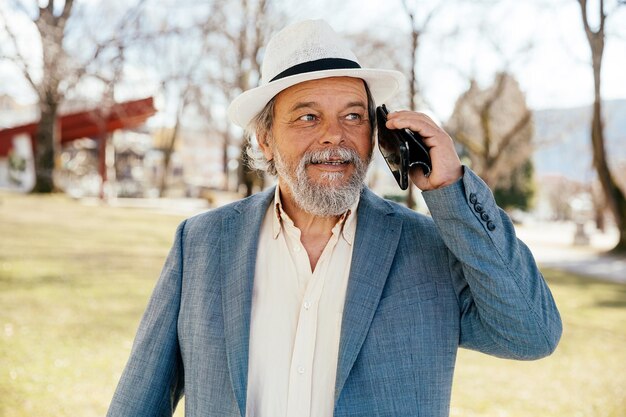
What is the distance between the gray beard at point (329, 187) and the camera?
6.49ft

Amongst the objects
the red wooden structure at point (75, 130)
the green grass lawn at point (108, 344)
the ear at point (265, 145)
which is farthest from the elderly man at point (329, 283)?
the red wooden structure at point (75, 130)

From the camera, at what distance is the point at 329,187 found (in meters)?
1.98

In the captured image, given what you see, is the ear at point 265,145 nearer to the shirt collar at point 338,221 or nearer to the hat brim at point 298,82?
the hat brim at point 298,82

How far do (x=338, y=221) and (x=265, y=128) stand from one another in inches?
20.2

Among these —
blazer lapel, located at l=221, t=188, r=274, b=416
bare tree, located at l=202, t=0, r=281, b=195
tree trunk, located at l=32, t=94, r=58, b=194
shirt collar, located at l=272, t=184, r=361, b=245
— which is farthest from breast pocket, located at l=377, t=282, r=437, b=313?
tree trunk, located at l=32, t=94, r=58, b=194

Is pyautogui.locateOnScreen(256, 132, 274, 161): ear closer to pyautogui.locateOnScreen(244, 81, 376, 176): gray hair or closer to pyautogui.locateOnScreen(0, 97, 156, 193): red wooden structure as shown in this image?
pyautogui.locateOnScreen(244, 81, 376, 176): gray hair

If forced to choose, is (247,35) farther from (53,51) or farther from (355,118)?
(355,118)

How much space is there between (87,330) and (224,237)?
472 centimetres

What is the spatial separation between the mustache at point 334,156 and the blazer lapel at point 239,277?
0.28 m

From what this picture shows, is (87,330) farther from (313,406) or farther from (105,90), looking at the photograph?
(105,90)

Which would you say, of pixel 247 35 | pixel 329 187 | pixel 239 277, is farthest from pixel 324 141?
pixel 247 35

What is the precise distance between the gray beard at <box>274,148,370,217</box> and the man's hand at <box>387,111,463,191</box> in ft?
0.82

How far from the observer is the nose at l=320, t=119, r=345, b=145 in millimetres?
1984

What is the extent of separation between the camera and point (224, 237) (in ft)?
6.77
